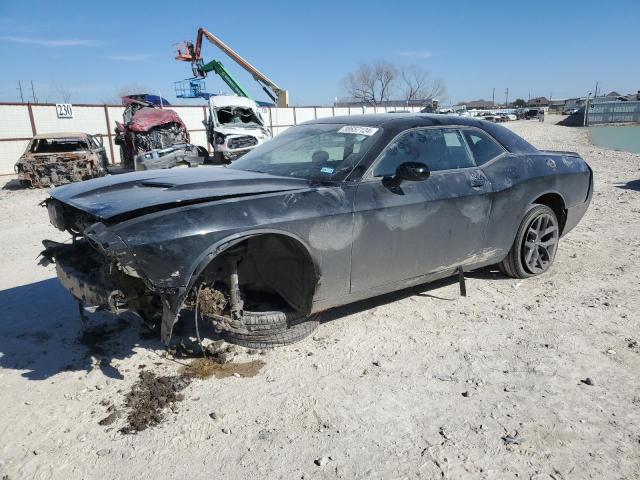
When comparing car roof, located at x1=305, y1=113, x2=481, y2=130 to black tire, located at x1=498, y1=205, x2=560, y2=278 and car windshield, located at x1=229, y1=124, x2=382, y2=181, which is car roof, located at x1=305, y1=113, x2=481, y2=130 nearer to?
car windshield, located at x1=229, y1=124, x2=382, y2=181

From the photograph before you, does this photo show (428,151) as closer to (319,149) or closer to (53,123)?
(319,149)

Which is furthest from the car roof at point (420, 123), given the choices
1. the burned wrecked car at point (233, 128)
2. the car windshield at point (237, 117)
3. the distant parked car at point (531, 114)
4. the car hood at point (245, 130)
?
the distant parked car at point (531, 114)

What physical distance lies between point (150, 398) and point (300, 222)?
4.68ft

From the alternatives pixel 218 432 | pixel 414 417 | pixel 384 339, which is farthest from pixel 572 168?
pixel 218 432

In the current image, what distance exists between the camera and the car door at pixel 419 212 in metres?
3.52

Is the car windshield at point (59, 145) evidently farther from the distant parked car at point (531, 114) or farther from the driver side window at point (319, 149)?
the distant parked car at point (531, 114)

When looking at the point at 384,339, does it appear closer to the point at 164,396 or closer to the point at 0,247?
the point at 164,396

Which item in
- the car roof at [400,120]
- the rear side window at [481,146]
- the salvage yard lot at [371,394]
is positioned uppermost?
the car roof at [400,120]

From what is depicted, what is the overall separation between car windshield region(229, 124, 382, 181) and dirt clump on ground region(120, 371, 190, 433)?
66.9 inches

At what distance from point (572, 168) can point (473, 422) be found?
3.41m

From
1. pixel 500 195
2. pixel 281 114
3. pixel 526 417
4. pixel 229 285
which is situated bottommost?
pixel 526 417

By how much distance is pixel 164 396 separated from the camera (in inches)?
117

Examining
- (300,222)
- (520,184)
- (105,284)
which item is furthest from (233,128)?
(105,284)

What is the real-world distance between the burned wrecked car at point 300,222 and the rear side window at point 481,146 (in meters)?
0.01
